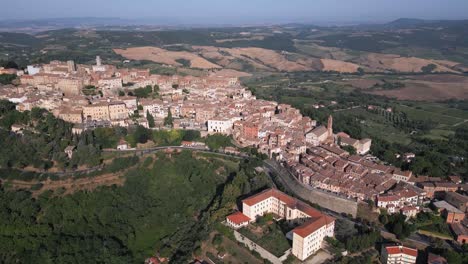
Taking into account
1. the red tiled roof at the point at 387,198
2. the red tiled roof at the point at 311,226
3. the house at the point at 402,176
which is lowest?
the house at the point at 402,176

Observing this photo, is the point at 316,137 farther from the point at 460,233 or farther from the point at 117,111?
the point at 117,111

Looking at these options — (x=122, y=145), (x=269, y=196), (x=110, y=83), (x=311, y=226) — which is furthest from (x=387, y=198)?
(x=110, y=83)

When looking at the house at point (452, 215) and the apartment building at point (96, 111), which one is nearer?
the house at point (452, 215)

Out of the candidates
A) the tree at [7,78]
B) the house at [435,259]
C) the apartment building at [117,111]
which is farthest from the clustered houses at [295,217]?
the tree at [7,78]

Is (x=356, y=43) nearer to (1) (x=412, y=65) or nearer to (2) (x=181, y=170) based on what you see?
(1) (x=412, y=65)

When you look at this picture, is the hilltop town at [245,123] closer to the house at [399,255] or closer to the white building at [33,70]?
the white building at [33,70]

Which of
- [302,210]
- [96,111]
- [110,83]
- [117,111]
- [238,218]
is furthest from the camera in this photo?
[110,83]

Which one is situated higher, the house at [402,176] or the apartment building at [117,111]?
the apartment building at [117,111]

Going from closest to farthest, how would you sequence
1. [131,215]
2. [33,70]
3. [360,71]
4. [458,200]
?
[458,200], [131,215], [33,70], [360,71]
